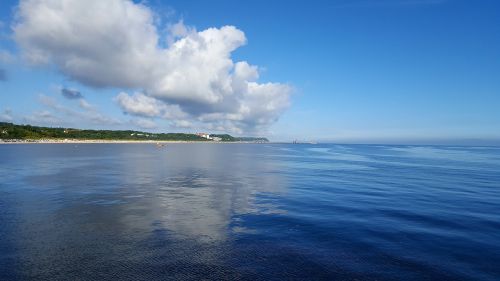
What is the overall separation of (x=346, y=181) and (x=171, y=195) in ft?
84.9

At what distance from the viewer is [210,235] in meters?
20.3

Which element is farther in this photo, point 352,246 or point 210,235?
point 210,235

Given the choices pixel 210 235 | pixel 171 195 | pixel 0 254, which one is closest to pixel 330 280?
pixel 210 235

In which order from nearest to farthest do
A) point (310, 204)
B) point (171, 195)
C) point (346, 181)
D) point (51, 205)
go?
point (51, 205), point (310, 204), point (171, 195), point (346, 181)

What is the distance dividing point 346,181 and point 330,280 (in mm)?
35117

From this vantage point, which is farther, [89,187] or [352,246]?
[89,187]

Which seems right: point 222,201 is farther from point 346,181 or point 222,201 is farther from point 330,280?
point 346,181

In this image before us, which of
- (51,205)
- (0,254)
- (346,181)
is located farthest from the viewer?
(346,181)

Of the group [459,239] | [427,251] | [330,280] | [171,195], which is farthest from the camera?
[171,195]

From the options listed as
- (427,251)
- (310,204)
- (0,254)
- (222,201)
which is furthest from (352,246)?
(0,254)

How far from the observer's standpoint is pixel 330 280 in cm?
1421

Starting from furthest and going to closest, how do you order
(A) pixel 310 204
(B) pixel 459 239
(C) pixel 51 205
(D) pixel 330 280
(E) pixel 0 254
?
1. (A) pixel 310 204
2. (C) pixel 51 205
3. (B) pixel 459 239
4. (E) pixel 0 254
5. (D) pixel 330 280

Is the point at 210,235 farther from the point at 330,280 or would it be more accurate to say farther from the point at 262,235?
the point at 330,280

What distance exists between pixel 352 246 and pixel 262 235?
5.36m
